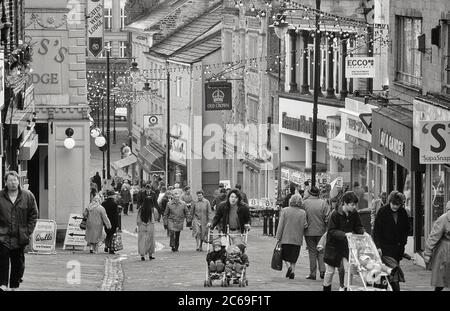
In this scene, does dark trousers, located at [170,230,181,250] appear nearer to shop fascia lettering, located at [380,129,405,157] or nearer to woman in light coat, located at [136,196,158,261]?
woman in light coat, located at [136,196,158,261]

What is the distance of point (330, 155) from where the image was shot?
51906mm

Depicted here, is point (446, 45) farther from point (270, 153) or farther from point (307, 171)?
point (270, 153)

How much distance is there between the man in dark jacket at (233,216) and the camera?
85.7 ft

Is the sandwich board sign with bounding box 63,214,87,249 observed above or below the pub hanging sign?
below

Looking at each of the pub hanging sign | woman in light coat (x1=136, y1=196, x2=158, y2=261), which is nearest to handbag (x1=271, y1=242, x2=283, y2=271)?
woman in light coat (x1=136, y1=196, x2=158, y2=261)

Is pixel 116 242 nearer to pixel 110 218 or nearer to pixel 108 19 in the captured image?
pixel 110 218

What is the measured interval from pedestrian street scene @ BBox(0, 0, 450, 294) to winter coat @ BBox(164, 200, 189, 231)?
1.8 inches

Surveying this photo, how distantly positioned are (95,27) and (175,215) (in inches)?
666

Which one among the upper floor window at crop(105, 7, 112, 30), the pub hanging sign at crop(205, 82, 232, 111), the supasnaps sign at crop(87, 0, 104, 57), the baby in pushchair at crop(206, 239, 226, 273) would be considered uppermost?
the upper floor window at crop(105, 7, 112, 30)

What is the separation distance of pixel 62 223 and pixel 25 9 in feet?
19.3

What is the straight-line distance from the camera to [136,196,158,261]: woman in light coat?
32.3 m

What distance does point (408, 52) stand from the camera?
35531mm

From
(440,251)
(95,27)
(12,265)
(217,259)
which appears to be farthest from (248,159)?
(12,265)

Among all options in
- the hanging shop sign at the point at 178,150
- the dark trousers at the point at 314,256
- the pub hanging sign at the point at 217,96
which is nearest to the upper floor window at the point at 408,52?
the dark trousers at the point at 314,256
